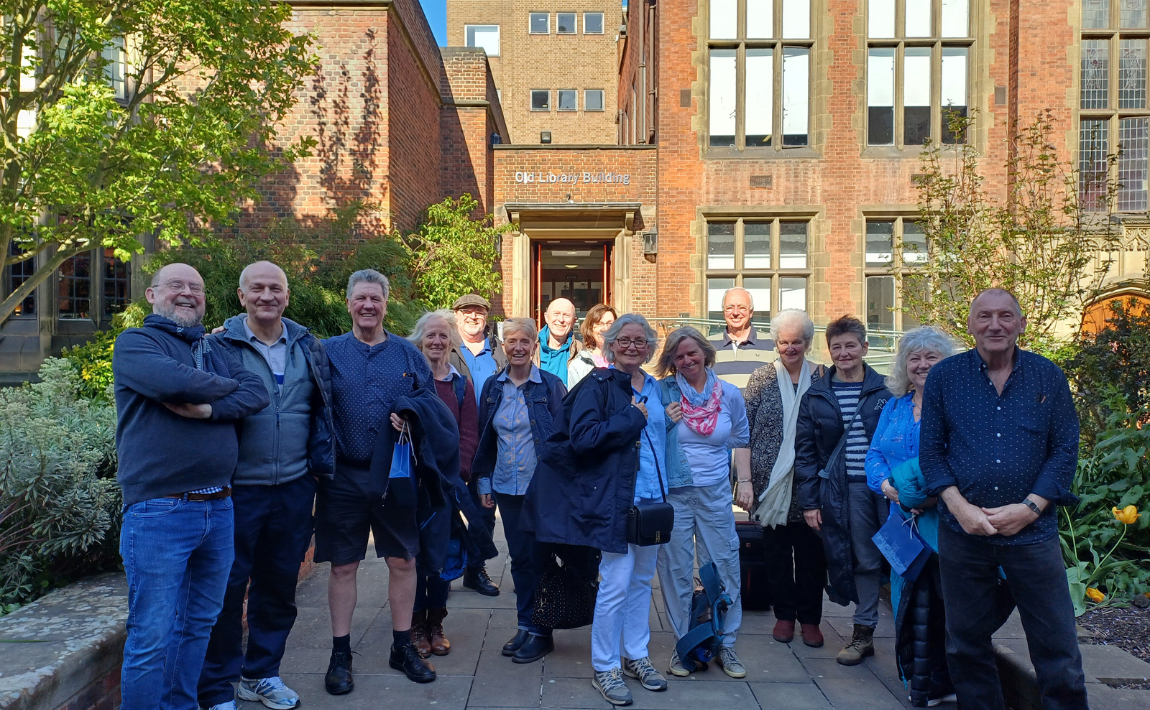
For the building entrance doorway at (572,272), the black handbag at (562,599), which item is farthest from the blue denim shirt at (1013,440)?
the building entrance doorway at (572,272)

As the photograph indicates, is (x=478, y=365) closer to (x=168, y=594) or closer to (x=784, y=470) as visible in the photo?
(x=784, y=470)

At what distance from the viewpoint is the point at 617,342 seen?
380 centimetres

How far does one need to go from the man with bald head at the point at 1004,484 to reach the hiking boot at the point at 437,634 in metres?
2.53

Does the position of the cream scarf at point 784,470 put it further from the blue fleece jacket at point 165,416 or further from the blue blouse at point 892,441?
the blue fleece jacket at point 165,416

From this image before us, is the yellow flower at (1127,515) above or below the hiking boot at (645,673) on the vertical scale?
above

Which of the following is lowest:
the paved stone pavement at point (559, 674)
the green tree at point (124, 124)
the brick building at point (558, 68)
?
the paved stone pavement at point (559, 674)

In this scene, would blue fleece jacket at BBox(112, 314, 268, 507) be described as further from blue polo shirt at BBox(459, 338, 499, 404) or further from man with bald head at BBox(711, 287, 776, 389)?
man with bald head at BBox(711, 287, 776, 389)

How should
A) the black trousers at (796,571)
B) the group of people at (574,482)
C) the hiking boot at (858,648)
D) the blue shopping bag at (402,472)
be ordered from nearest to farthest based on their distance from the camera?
the group of people at (574,482) < the blue shopping bag at (402,472) < the hiking boot at (858,648) < the black trousers at (796,571)

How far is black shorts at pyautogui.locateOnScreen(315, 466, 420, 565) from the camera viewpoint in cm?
Result: 360

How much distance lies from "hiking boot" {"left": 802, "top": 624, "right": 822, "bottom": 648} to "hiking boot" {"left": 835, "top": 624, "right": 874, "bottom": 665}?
0.18m

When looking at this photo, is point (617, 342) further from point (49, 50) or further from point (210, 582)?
point (49, 50)

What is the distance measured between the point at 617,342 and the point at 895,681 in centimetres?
221

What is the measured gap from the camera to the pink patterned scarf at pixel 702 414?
3953mm

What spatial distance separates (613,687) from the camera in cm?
358
